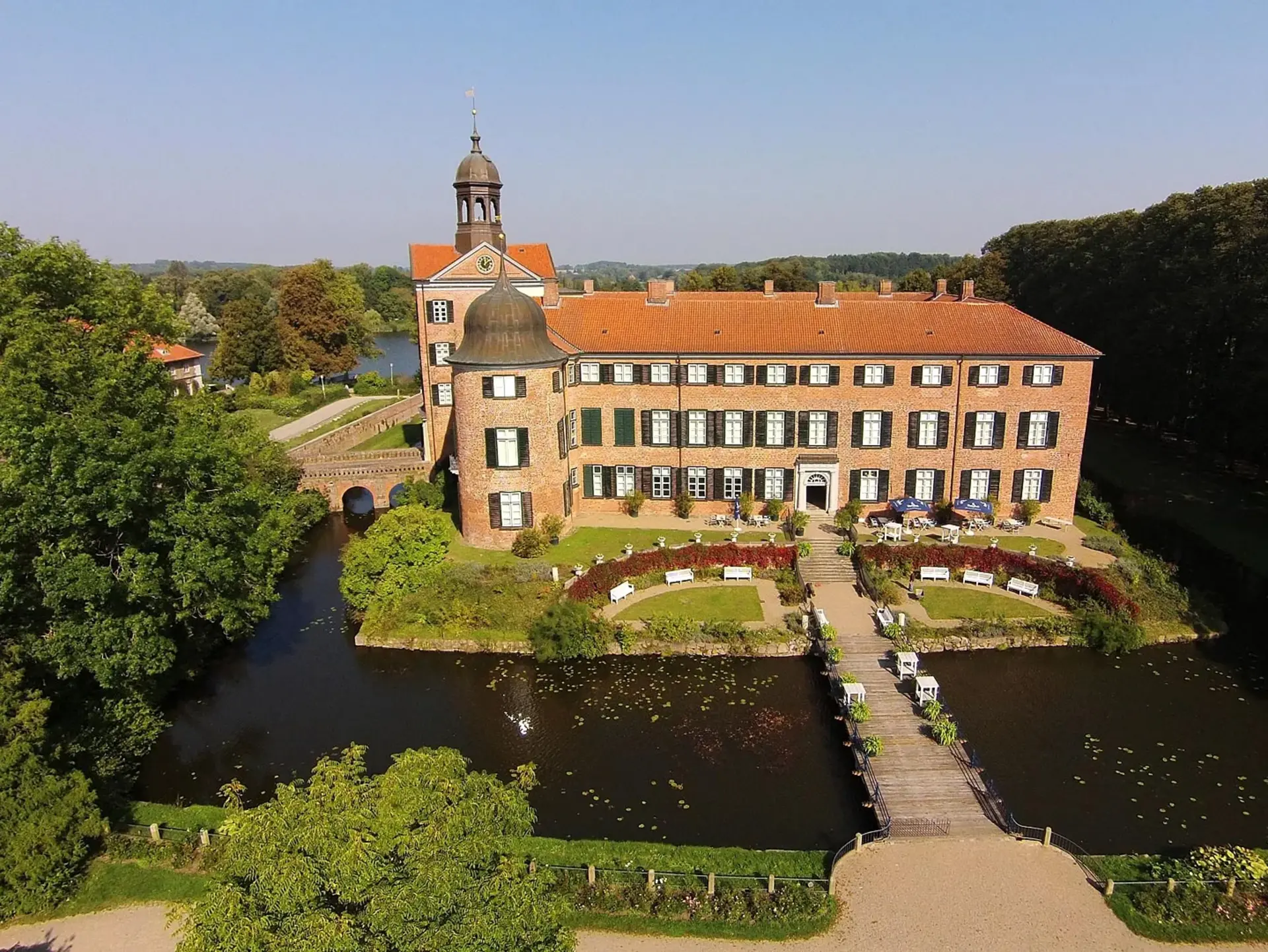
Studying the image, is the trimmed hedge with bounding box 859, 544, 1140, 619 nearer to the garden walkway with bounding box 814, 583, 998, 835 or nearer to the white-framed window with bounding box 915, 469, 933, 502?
the white-framed window with bounding box 915, 469, 933, 502

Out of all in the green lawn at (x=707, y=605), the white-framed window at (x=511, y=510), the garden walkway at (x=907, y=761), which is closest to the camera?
the garden walkway at (x=907, y=761)

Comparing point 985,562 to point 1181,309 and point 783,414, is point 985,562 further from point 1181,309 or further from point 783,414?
point 1181,309

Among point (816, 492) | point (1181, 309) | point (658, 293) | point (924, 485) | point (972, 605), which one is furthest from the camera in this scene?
point (1181, 309)

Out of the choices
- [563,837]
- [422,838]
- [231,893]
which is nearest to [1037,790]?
[563,837]

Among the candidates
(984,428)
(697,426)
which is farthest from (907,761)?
(984,428)

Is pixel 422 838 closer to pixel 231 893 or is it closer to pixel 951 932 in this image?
pixel 231 893

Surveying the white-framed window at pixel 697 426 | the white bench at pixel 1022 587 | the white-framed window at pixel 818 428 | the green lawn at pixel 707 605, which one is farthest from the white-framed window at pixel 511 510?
the white bench at pixel 1022 587

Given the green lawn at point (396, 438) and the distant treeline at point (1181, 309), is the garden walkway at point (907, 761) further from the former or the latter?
the green lawn at point (396, 438)
